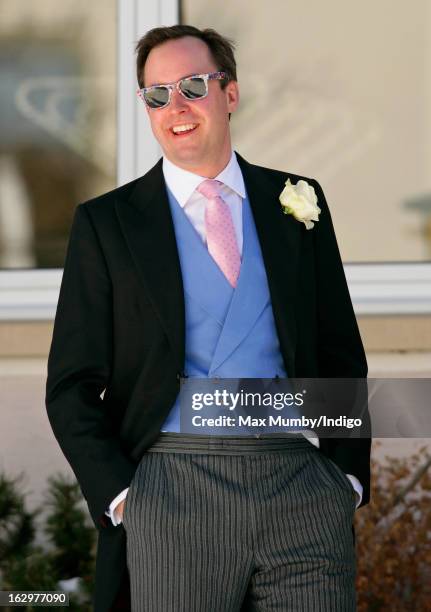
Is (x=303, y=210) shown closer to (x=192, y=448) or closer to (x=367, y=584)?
(x=192, y=448)

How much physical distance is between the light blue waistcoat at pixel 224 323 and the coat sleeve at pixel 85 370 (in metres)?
0.17

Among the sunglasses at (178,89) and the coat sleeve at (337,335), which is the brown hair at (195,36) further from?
the coat sleeve at (337,335)

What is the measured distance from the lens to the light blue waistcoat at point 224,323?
2475 millimetres

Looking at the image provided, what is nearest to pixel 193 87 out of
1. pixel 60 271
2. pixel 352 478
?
pixel 352 478

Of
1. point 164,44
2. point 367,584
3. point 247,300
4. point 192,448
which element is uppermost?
point 164,44

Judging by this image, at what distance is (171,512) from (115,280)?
0.53 meters

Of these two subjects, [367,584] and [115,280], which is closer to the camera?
[115,280]

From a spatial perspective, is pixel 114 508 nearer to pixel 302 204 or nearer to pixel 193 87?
pixel 302 204

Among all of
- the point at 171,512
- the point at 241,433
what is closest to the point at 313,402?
the point at 241,433

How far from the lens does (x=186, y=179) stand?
8.76ft

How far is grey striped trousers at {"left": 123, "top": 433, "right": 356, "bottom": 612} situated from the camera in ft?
7.82

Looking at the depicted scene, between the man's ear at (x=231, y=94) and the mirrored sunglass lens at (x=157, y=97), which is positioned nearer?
the mirrored sunglass lens at (x=157, y=97)

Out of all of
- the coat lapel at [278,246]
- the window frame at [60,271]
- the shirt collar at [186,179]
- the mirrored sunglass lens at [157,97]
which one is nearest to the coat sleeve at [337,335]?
the coat lapel at [278,246]

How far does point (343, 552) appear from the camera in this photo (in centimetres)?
247
